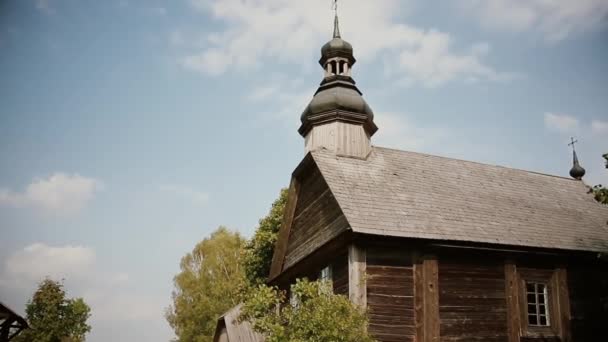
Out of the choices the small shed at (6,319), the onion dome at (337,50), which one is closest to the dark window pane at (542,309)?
the onion dome at (337,50)

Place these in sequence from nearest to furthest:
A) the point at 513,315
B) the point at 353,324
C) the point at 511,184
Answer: the point at 353,324
the point at 513,315
the point at 511,184

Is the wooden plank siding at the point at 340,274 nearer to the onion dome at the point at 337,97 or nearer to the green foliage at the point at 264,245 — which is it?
the onion dome at the point at 337,97

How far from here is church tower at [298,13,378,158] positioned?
2102 centimetres

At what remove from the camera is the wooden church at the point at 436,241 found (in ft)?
49.2

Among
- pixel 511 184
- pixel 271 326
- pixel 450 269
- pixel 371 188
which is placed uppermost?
pixel 511 184

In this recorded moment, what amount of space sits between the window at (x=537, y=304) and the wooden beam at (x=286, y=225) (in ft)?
28.5

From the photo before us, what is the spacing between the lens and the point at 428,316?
14875 millimetres

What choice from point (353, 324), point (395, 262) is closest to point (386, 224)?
point (395, 262)

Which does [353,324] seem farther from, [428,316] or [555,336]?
[555,336]

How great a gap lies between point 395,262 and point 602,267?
8.34 meters

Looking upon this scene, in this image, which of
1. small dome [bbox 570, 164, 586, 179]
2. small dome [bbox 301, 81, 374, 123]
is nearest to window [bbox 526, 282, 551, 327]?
small dome [bbox 301, 81, 374, 123]

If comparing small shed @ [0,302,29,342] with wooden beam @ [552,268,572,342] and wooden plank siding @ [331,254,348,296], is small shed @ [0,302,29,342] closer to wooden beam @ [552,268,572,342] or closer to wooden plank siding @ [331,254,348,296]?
wooden plank siding @ [331,254,348,296]

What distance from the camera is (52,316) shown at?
3581 centimetres

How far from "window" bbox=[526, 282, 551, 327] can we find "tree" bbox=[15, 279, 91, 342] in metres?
30.8
